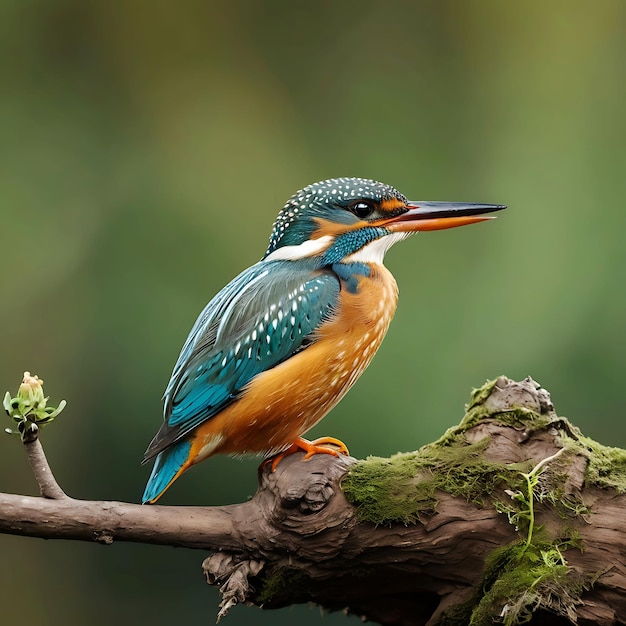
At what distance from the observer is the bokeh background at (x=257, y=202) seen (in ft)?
9.46

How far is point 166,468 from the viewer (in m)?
1.79

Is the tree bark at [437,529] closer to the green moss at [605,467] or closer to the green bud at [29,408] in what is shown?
the green moss at [605,467]

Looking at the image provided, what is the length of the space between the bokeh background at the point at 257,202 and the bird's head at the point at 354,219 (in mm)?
966

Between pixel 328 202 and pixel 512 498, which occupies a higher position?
pixel 328 202

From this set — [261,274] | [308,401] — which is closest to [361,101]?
[261,274]

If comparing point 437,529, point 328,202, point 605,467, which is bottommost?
point 437,529

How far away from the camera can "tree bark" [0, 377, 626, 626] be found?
5.44ft

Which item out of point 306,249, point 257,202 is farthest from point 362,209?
point 257,202

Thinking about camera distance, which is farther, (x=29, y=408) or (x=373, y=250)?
(x=373, y=250)

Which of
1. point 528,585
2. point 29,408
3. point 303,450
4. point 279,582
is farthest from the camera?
point 303,450

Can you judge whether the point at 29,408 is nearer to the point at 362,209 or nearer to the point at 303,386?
the point at 303,386

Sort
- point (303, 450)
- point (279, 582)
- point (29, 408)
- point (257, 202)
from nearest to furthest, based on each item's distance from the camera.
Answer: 1. point (29, 408)
2. point (279, 582)
3. point (303, 450)
4. point (257, 202)

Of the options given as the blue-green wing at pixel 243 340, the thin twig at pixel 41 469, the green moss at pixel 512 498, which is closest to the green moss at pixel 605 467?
the green moss at pixel 512 498

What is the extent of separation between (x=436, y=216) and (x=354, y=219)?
7.2 inches
